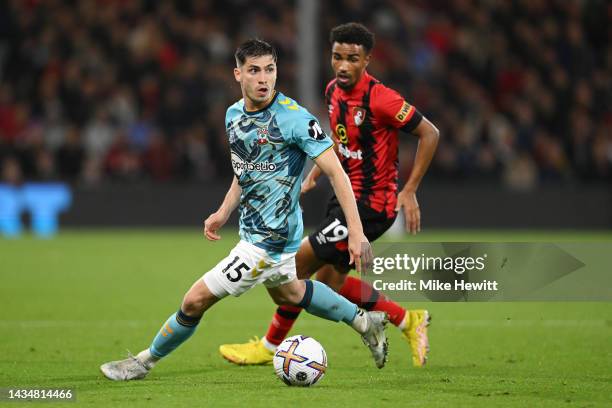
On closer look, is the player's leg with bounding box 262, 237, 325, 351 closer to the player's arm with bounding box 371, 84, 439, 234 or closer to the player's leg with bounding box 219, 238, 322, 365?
the player's leg with bounding box 219, 238, 322, 365

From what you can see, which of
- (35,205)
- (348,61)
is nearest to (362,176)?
(348,61)

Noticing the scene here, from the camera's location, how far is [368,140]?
7430 millimetres

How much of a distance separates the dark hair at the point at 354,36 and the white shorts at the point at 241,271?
5.58ft

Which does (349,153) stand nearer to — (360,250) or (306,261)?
(306,261)

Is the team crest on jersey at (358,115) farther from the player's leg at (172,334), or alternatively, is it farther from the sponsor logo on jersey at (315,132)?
the player's leg at (172,334)

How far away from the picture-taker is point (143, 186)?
19.5m

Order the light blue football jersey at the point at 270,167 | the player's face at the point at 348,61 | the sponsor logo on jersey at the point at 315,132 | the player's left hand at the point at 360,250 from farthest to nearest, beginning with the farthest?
the player's face at the point at 348,61 → the light blue football jersey at the point at 270,167 → the sponsor logo on jersey at the point at 315,132 → the player's left hand at the point at 360,250

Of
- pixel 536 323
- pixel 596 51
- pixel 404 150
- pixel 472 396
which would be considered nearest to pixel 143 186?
pixel 404 150

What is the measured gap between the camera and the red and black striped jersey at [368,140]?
7.37 m

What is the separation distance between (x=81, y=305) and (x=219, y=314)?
4.63 ft

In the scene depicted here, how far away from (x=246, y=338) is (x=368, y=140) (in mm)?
2157

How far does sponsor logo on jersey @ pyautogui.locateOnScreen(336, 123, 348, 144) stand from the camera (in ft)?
24.5

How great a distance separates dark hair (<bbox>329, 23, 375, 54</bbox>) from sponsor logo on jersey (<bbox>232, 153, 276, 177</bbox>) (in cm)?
134

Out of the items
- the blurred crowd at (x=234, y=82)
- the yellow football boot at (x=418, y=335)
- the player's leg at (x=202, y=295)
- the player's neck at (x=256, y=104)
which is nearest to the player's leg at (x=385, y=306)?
the yellow football boot at (x=418, y=335)
